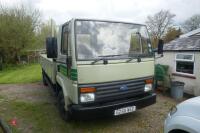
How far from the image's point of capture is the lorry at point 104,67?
4.01m

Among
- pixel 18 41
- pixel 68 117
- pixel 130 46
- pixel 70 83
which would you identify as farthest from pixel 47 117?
pixel 18 41

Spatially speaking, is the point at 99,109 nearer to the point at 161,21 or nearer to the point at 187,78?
the point at 187,78

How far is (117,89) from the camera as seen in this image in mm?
4316

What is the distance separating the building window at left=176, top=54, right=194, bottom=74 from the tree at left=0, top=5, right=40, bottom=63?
52.3ft

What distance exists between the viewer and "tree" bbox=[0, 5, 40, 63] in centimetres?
1933

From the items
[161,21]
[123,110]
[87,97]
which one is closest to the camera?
[87,97]

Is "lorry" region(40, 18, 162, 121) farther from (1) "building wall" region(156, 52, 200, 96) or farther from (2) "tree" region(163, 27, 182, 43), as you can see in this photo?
(2) "tree" region(163, 27, 182, 43)

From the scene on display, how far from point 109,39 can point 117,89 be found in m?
1.12

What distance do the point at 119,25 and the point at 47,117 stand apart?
3165mm

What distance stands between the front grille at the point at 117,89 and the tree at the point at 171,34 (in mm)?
31931

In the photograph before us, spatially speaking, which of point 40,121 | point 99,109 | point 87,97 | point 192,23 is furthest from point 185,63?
point 192,23

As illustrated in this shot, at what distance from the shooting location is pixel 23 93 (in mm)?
8438

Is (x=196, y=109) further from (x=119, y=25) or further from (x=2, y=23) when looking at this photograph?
(x=2, y=23)

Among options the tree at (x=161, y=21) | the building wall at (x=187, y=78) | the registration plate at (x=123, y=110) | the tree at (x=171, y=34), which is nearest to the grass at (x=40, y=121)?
the registration plate at (x=123, y=110)
